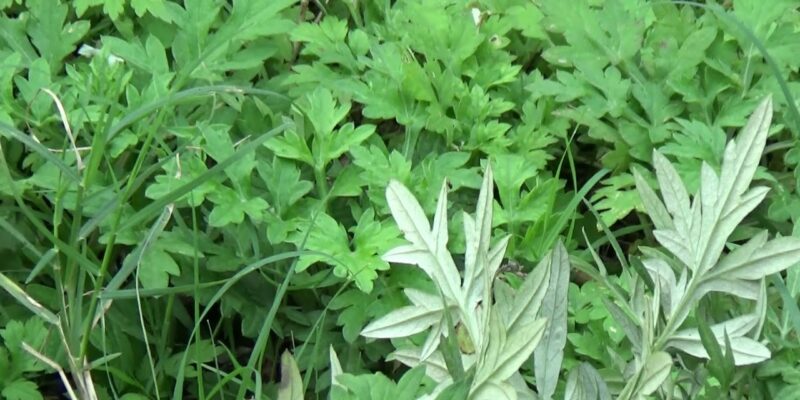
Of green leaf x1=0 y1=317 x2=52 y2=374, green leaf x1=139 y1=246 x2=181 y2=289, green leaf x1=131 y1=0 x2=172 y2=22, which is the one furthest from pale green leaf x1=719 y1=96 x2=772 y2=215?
green leaf x1=131 y1=0 x2=172 y2=22

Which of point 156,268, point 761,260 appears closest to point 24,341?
point 156,268

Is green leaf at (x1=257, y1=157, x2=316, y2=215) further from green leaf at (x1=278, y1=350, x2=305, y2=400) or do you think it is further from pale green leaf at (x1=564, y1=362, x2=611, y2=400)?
pale green leaf at (x1=564, y1=362, x2=611, y2=400)

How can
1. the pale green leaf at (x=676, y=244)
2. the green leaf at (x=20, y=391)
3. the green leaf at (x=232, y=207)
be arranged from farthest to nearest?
1. the green leaf at (x=232, y=207)
2. the green leaf at (x=20, y=391)
3. the pale green leaf at (x=676, y=244)

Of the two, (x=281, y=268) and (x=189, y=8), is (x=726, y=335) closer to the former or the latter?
(x=281, y=268)

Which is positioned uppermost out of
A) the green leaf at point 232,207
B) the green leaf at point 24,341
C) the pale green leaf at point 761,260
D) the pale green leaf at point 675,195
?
the pale green leaf at point 675,195

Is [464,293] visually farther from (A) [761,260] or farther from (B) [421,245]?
(A) [761,260]

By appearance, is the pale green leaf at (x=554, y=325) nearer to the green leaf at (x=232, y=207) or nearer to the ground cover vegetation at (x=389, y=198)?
the ground cover vegetation at (x=389, y=198)

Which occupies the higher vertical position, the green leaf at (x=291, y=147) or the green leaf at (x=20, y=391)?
the green leaf at (x=291, y=147)

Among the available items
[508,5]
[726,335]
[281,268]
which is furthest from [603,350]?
[508,5]

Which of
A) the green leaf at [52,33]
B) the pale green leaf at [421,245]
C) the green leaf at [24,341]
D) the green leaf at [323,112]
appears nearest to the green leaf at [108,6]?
the green leaf at [52,33]

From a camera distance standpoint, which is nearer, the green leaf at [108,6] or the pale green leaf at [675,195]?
the pale green leaf at [675,195]
